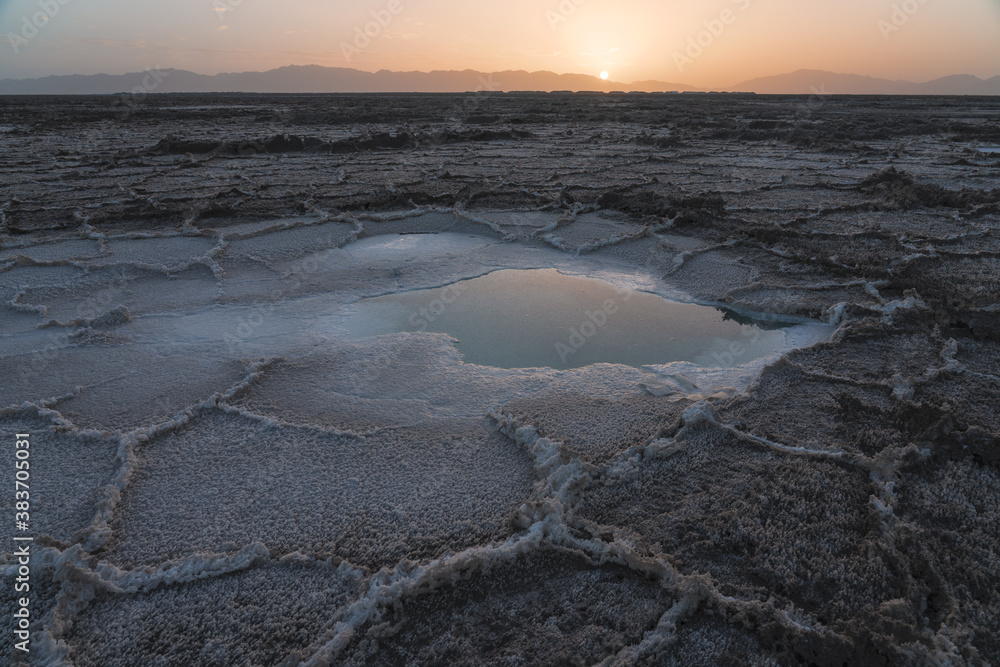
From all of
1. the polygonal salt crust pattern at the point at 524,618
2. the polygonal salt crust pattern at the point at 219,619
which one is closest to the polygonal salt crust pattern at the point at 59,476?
the polygonal salt crust pattern at the point at 219,619

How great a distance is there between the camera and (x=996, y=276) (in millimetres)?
3596

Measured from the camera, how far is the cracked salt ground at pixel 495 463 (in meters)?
1.39

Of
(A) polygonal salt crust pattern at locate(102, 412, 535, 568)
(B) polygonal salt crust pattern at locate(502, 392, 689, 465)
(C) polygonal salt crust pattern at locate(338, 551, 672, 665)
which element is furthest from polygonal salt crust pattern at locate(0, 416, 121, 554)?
(B) polygonal salt crust pattern at locate(502, 392, 689, 465)

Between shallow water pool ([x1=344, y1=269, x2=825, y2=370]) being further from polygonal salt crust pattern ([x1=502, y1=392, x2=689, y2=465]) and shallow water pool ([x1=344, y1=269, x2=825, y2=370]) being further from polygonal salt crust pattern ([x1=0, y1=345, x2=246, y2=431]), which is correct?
polygonal salt crust pattern ([x1=0, y1=345, x2=246, y2=431])

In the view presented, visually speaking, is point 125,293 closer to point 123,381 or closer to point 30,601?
point 123,381

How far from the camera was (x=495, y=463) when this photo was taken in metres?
2.01

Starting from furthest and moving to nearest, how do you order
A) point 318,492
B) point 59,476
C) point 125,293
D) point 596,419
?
point 125,293 < point 596,419 < point 59,476 < point 318,492

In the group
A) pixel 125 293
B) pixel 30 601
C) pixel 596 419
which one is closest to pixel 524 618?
pixel 596 419

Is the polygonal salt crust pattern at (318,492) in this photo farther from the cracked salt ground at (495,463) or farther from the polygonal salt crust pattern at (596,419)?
the polygonal salt crust pattern at (596,419)

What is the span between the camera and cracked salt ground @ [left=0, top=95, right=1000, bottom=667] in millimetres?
1394

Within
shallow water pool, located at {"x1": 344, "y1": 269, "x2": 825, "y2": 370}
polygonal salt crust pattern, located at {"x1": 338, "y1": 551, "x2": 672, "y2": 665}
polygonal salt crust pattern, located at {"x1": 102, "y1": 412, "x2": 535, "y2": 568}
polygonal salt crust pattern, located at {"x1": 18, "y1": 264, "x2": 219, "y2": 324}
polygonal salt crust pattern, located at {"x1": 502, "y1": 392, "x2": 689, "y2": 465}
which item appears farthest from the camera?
polygonal salt crust pattern, located at {"x1": 18, "y1": 264, "x2": 219, "y2": 324}

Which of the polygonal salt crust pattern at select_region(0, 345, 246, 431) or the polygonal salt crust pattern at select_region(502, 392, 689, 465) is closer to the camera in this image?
the polygonal salt crust pattern at select_region(502, 392, 689, 465)

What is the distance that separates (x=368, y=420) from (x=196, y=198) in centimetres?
539

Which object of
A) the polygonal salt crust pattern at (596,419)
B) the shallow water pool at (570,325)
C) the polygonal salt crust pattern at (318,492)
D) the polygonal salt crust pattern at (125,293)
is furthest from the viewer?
the polygonal salt crust pattern at (125,293)
